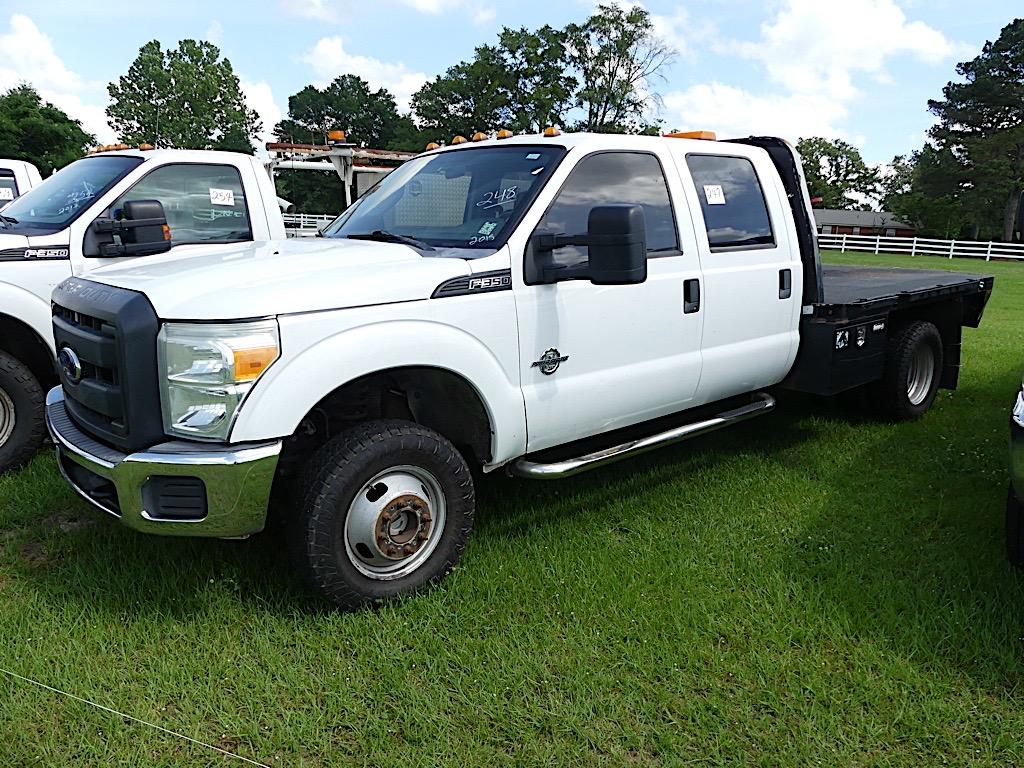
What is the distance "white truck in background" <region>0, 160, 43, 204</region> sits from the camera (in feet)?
24.3

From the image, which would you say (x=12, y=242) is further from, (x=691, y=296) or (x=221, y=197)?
(x=691, y=296)

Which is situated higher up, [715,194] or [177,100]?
[177,100]

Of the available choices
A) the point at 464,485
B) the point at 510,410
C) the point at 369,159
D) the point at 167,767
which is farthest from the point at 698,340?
the point at 369,159

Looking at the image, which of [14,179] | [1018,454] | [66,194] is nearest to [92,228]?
[66,194]

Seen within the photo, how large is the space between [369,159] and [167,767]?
27.9ft

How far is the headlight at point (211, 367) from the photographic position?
306 cm

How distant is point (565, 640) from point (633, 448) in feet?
4.08

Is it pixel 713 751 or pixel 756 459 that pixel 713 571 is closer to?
Result: pixel 713 751

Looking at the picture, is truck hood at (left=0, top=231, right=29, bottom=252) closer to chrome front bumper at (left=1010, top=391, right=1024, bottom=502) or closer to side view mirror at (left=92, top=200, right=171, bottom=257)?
side view mirror at (left=92, top=200, right=171, bottom=257)

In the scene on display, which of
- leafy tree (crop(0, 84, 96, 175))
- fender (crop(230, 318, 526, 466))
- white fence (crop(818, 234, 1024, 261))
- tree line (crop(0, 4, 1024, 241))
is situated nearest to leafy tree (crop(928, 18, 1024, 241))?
tree line (crop(0, 4, 1024, 241))

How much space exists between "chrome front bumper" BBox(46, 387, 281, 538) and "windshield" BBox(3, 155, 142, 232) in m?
2.89

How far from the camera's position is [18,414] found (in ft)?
16.5

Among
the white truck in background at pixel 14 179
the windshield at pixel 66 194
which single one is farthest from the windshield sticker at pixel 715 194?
the white truck in background at pixel 14 179

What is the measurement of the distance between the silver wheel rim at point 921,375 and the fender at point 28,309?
5.92m
